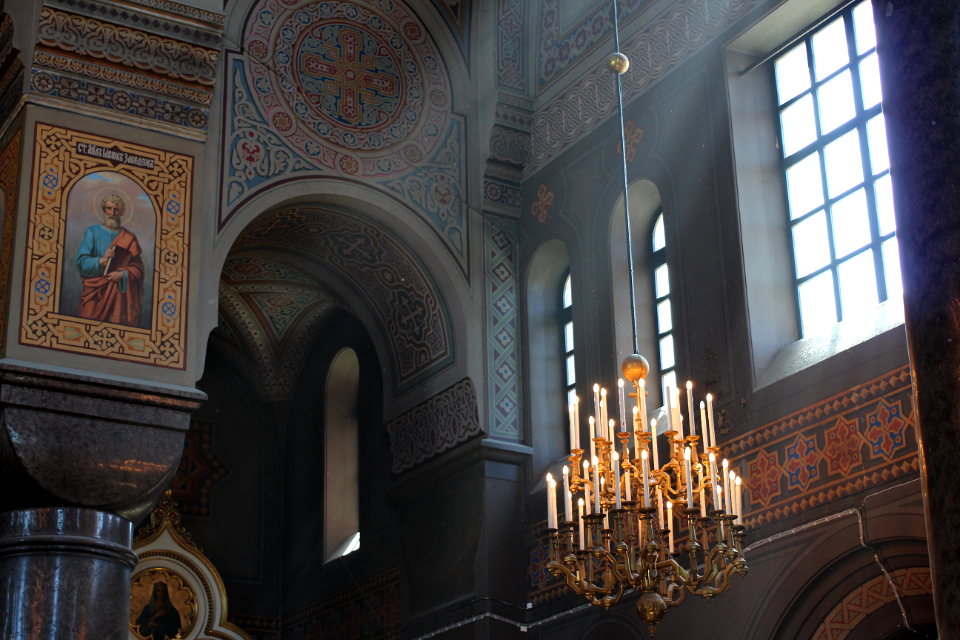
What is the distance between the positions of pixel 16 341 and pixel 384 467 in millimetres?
4601

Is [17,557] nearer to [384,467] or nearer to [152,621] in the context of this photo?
[152,621]

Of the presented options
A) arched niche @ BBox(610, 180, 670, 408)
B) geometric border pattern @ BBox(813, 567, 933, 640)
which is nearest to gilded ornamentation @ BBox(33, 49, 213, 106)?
arched niche @ BBox(610, 180, 670, 408)

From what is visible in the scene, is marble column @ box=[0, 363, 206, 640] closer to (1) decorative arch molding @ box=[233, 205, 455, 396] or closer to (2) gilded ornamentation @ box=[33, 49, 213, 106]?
(2) gilded ornamentation @ box=[33, 49, 213, 106]

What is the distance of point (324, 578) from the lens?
11500 mm

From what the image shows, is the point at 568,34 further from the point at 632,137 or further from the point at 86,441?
the point at 86,441

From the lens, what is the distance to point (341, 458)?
12.2 m

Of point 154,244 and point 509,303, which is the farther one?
point 509,303

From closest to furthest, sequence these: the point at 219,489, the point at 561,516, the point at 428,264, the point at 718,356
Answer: the point at 718,356, the point at 561,516, the point at 428,264, the point at 219,489

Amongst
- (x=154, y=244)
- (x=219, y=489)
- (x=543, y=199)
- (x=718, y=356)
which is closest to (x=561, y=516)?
(x=718, y=356)

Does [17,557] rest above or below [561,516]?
below

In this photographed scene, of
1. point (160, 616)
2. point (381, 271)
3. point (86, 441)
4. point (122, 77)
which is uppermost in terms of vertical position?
point (122, 77)

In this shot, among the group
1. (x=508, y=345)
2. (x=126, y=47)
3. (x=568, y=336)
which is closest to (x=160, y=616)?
(x=508, y=345)

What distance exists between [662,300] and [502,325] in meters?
1.54

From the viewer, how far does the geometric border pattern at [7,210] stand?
7.41m
